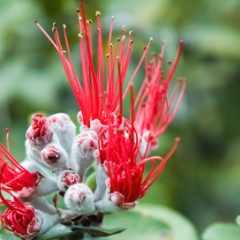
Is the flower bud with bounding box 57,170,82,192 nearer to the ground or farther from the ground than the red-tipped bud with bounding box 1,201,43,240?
farther from the ground

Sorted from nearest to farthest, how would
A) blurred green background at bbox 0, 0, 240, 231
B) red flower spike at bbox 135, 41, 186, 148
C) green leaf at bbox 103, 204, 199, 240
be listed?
1. red flower spike at bbox 135, 41, 186, 148
2. green leaf at bbox 103, 204, 199, 240
3. blurred green background at bbox 0, 0, 240, 231

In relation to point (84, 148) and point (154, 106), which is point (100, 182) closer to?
point (84, 148)

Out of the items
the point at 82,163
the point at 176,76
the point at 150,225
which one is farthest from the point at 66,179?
the point at 176,76

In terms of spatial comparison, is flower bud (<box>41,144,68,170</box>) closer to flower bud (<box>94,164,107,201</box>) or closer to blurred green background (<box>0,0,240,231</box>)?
flower bud (<box>94,164,107,201</box>)

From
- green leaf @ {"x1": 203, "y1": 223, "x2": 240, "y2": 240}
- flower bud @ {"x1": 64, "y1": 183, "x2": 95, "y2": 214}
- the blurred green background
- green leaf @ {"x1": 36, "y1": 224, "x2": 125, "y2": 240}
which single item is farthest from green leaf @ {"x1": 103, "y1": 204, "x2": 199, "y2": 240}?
the blurred green background

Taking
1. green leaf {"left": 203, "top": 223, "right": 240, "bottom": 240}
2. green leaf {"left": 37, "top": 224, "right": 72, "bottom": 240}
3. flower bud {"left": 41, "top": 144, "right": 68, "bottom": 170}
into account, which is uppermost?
flower bud {"left": 41, "top": 144, "right": 68, "bottom": 170}

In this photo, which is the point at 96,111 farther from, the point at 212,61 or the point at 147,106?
the point at 212,61

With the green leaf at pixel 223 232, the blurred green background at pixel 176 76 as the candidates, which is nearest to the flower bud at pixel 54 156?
the green leaf at pixel 223 232

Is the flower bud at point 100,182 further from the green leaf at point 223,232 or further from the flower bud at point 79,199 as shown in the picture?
the green leaf at point 223,232
